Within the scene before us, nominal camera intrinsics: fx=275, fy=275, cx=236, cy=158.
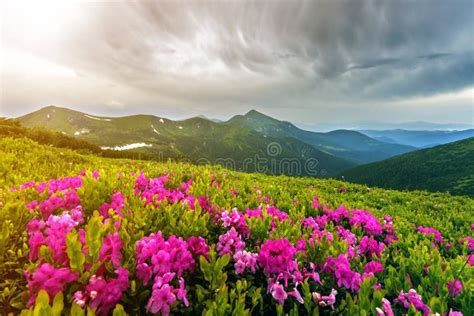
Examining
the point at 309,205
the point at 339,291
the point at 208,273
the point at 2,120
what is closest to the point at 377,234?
the point at 309,205

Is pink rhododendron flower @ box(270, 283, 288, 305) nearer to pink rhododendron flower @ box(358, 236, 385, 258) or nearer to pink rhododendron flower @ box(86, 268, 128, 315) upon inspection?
pink rhododendron flower @ box(86, 268, 128, 315)

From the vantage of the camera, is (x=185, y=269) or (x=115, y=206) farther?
(x=115, y=206)

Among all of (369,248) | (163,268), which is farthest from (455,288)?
(163,268)

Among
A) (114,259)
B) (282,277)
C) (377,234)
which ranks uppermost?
(114,259)

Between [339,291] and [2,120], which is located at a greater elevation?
[2,120]

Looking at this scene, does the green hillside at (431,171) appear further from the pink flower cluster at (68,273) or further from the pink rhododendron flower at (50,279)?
the pink rhododendron flower at (50,279)

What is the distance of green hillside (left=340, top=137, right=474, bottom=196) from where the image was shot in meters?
105

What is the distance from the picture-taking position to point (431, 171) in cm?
12781

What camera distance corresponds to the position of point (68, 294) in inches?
82.0

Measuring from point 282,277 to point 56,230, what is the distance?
2263 millimetres

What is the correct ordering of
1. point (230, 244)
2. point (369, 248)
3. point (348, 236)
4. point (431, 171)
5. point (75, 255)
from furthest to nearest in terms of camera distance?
point (431, 171) < point (348, 236) < point (369, 248) < point (230, 244) < point (75, 255)

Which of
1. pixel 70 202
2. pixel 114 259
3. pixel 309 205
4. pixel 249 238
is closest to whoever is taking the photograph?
pixel 114 259

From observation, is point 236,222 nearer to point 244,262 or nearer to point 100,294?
point 244,262

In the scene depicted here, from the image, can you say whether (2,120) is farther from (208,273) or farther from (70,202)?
(208,273)
